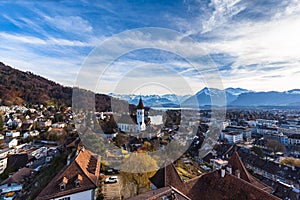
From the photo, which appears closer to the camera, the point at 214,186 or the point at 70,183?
the point at 214,186

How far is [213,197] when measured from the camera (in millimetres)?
6645

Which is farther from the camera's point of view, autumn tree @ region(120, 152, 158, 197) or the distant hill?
the distant hill

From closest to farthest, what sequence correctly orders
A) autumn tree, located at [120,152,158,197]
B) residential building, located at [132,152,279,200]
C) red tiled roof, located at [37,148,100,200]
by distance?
1. residential building, located at [132,152,279,200]
2. red tiled roof, located at [37,148,100,200]
3. autumn tree, located at [120,152,158,197]

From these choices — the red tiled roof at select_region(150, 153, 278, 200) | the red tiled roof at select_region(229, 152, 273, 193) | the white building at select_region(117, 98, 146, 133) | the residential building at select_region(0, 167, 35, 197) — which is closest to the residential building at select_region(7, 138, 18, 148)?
the residential building at select_region(0, 167, 35, 197)

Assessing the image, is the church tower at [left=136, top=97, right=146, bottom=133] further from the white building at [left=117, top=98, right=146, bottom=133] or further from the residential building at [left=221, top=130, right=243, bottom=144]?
the residential building at [left=221, top=130, right=243, bottom=144]

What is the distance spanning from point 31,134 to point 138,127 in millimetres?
18957

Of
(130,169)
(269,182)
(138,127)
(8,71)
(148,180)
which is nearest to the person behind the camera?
(148,180)

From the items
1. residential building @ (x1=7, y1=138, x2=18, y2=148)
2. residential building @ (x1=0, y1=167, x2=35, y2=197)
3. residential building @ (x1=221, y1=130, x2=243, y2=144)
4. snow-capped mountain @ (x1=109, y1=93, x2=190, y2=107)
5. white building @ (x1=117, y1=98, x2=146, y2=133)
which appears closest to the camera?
snow-capped mountain @ (x1=109, y1=93, x2=190, y2=107)

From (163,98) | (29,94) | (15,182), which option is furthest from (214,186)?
(29,94)

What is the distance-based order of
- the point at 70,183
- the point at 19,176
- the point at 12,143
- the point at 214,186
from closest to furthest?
the point at 214,186, the point at 70,183, the point at 19,176, the point at 12,143

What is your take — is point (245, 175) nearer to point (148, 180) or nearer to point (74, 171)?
point (148, 180)

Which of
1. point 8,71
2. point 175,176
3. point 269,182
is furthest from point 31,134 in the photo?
point 8,71

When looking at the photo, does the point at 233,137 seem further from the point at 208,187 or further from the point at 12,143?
the point at 12,143

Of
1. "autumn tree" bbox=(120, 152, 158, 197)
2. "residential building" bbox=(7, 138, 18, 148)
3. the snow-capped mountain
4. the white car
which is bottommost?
"residential building" bbox=(7, 138, 18, 148)
